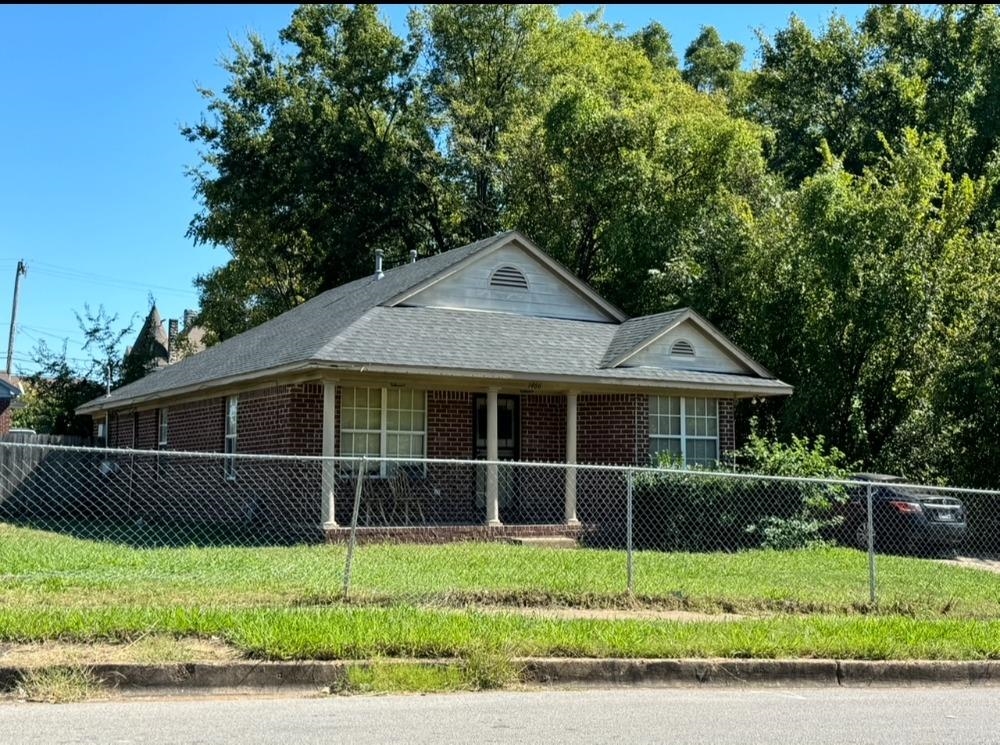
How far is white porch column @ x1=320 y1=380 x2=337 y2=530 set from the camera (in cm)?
1573

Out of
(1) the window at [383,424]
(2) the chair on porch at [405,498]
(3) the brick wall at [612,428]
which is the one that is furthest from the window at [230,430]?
(3) the brick wall at [612,428]

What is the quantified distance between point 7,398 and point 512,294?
22248 mm

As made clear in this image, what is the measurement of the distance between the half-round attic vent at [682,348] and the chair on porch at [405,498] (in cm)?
521

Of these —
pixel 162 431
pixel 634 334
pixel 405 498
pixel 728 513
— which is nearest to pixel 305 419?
pixel 405 498

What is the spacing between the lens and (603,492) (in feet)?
61.1

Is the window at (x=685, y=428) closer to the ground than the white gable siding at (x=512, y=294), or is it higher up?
closer to the ground

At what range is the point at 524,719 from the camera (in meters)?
6.68

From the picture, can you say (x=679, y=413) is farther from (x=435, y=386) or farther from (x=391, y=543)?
(x=391, y=543)

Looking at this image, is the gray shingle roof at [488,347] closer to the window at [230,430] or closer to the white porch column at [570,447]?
the white porch column at [570,447]

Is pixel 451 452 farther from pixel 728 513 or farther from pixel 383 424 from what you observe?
pixel 728 513

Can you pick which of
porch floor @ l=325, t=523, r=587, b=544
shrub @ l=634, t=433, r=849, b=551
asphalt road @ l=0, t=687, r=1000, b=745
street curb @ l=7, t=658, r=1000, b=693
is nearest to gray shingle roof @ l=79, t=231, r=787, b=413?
shrub @ l=634, t=433, r=849, b=551

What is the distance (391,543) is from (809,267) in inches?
434

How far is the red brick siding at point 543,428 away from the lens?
62.9 feet

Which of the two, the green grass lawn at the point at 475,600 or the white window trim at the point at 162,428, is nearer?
the green grass lawn at the point at 475,600
